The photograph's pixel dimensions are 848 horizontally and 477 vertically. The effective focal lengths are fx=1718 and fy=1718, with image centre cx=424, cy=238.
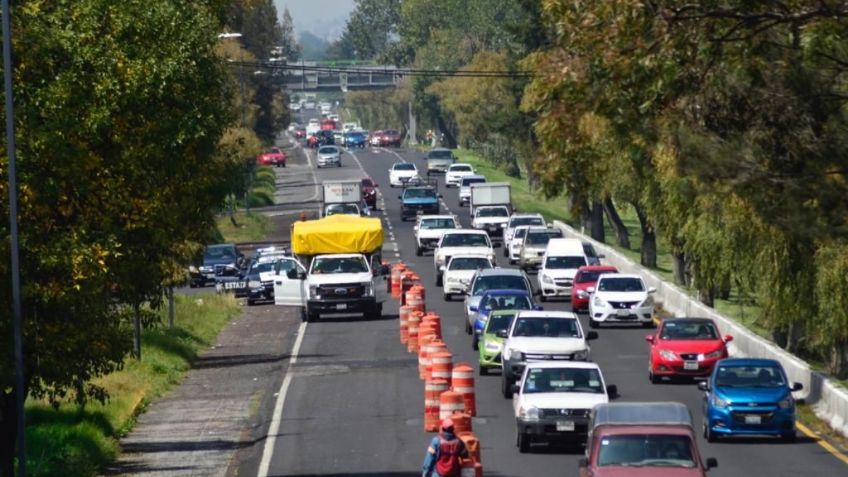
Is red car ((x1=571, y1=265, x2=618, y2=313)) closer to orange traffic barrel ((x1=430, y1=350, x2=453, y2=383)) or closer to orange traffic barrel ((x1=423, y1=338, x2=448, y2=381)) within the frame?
orange traffic barrel ((x1=423, y1=338, x2=448, y2=381))

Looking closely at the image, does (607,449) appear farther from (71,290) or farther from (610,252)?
(610,252)

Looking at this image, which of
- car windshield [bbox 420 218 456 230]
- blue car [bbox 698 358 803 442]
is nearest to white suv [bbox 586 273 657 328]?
blue car [bbox 698 358 803 442]

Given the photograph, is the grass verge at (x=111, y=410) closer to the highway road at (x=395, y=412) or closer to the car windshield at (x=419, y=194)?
the highway road at (x=395, y=412)

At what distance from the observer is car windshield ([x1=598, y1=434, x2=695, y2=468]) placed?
843 inches

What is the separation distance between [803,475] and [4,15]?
544 inches

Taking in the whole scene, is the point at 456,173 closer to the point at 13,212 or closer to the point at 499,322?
the point at 499,322

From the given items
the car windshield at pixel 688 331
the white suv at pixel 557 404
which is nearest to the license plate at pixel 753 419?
the white suv at pixel 557 404

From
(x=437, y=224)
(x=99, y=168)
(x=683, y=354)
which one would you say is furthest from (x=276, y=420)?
(x=437, y=224)

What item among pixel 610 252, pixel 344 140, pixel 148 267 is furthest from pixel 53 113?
pixel 344 140

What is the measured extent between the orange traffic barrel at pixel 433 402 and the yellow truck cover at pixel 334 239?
23.0 m

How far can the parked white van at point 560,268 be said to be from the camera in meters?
54.3

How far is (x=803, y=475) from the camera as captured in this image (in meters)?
26.0

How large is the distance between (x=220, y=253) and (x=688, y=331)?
112 ft

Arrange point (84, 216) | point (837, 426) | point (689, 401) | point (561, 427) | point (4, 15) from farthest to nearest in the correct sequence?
Answer: point (689, 401) → point (837, 426) → point (561, 427) → point (84, 216) → point (4, 15)
